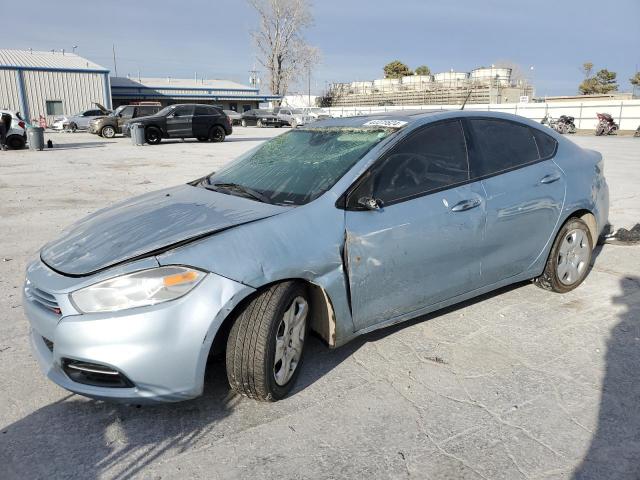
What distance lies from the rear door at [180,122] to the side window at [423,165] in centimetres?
2043

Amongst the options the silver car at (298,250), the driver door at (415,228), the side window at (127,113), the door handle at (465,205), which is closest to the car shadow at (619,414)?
the silver car at (298,250)

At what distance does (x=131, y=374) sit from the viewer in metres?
2.43

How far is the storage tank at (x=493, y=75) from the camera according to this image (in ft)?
200

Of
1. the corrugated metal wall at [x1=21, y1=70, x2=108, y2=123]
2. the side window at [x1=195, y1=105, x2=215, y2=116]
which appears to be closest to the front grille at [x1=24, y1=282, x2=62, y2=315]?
the side window at [x1=195, y1=105, x2=215, y2=116]

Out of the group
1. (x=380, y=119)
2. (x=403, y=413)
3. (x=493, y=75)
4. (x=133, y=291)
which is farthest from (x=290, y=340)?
(x=493, y=75)

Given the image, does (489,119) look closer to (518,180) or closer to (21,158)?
(518,180)

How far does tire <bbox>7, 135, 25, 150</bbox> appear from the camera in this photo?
18750 mm

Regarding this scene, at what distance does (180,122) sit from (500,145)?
20.6 m

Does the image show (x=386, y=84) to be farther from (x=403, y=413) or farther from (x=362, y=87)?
(x=403, y=413)

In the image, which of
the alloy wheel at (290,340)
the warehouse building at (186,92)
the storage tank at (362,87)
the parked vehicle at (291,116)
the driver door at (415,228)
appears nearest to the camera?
the alloy wheel at (290,340)

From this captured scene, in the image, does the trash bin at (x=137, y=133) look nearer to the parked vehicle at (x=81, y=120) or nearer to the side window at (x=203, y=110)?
A: the side window at (x=203, y=110)

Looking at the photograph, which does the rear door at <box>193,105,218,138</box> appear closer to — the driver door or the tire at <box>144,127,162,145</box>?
the tire at <box>144,127,162,145</box>

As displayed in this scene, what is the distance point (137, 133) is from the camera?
20.9 m

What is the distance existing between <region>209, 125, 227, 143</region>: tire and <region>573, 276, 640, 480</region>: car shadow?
71.1 feet
